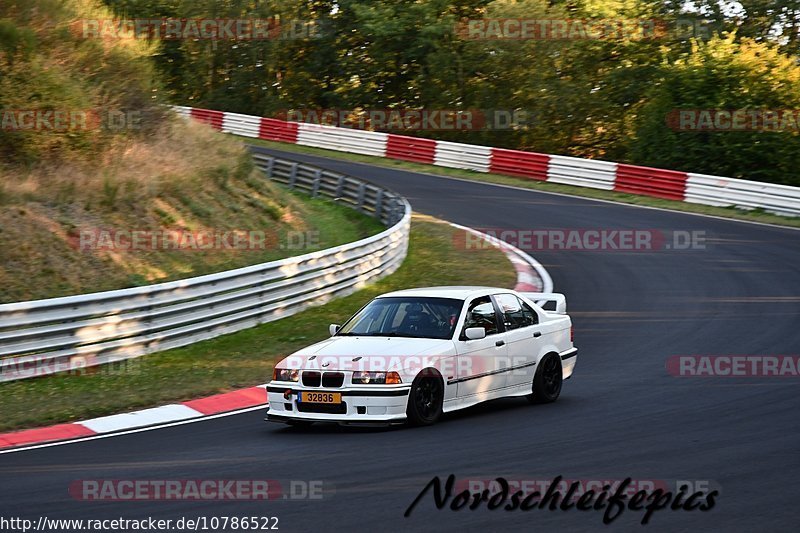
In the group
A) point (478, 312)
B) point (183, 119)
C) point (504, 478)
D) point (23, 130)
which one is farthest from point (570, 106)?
point (504, 478)

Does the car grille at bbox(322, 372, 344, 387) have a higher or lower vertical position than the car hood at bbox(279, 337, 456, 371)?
lower

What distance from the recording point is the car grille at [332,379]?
32.8 ft

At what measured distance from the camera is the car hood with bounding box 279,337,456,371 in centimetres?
1005

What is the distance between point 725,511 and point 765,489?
720 mm

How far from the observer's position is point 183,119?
26.4 meters

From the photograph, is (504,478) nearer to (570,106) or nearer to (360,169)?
(360,169)

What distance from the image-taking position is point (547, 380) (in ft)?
38.5

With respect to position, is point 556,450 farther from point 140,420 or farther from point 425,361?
point 140,420

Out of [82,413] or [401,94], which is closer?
[82,413]

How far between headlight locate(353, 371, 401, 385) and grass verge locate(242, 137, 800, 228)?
64.5 ft
